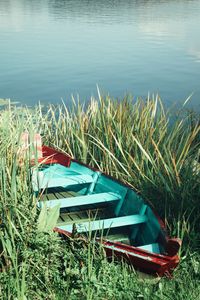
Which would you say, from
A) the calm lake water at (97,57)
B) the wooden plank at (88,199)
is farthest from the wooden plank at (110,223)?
the calm lake water at (97,57)

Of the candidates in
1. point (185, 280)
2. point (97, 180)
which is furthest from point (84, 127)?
point (185, 280)

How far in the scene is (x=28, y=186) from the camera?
440 cm

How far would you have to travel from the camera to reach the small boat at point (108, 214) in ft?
13.3

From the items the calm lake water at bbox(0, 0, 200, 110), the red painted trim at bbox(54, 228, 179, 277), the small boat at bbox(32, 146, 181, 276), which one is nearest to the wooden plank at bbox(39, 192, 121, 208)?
the small boat at bbox(32, 146, 181, 276)

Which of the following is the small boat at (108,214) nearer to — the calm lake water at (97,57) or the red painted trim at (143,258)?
the red painted trim at (143,258)

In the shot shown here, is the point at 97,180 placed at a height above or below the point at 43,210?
below

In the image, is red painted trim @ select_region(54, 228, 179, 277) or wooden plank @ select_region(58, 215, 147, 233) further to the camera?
wooden plank @ select_region(58, 215, 147, 233)

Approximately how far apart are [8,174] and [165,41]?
27515 millimetres

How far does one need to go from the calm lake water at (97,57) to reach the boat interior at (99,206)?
12.6 ft

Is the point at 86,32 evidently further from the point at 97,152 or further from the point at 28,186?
the point at 28,186

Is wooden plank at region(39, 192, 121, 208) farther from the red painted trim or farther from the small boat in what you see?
the red painted trim

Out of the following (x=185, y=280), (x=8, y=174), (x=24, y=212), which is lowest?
(x=185, y=280)

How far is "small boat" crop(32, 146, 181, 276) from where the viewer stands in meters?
4.07

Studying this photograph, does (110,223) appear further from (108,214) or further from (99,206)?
(99,206)
